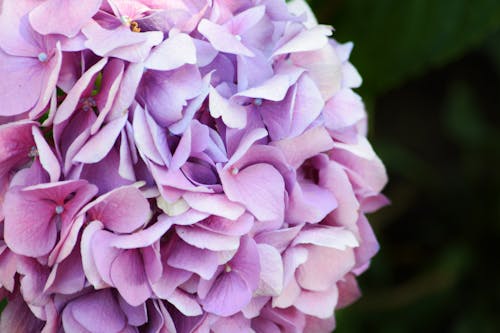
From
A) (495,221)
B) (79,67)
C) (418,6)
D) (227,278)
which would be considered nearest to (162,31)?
(79,67)

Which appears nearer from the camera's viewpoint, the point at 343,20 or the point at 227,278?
the point at 227,278

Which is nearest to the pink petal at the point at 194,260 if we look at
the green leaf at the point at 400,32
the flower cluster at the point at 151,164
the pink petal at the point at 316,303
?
the flower cluster at the point at 151,164

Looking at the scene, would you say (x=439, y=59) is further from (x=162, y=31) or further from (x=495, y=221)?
(x=162, y=31)

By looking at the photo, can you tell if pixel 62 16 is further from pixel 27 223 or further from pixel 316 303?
pixel 316 303

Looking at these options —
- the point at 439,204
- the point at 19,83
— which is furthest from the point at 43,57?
the point at 439,204

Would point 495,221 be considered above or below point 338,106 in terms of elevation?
below

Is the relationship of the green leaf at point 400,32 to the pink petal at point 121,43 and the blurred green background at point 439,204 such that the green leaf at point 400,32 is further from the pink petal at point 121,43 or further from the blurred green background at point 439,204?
the pink petal at point 121,43

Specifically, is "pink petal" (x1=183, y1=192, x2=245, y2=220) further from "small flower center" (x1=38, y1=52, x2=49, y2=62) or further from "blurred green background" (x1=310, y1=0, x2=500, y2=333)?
"blurred green background" (x1=310, y1=0, x2=500, y2=333)
